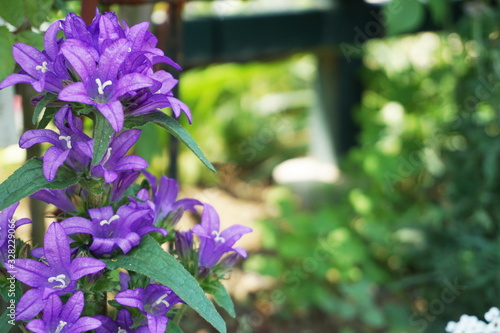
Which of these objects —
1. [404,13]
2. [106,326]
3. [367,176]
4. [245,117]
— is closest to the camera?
[106,326]

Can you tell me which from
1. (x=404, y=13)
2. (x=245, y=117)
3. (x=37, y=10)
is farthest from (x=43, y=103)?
(x=245, y=117)

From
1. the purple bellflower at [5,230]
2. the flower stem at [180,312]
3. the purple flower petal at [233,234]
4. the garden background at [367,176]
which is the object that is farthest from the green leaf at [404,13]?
the purple bellflower at [5,230]

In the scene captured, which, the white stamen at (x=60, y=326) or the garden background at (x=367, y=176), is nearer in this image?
the white stamen at (x=60, y=326)

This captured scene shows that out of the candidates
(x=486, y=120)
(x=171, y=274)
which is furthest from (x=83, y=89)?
(x=486, y=120)

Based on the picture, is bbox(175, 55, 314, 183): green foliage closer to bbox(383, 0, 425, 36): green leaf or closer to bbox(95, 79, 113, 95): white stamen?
bbox(383, 0, 425, 36): green leaf

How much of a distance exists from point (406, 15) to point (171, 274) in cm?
86

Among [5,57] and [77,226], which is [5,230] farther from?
[5,57]

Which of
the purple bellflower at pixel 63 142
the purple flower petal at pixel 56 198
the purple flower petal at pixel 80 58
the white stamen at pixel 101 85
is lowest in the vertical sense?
the purple flower petal at pixel 56 198

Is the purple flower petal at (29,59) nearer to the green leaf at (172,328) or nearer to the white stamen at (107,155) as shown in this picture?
the white stamen at (107,155)

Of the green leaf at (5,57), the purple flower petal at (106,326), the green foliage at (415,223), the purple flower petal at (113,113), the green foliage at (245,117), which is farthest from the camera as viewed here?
the green foliage at (245,117)

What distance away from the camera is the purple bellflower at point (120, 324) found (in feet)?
2.53

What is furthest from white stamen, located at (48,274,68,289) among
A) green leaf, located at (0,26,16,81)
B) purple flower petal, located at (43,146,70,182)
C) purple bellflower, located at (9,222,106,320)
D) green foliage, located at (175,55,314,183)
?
green foliage, located at (175,55,314,183)

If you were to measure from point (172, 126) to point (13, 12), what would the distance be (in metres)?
0.43

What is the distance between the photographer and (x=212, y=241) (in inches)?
33.5
